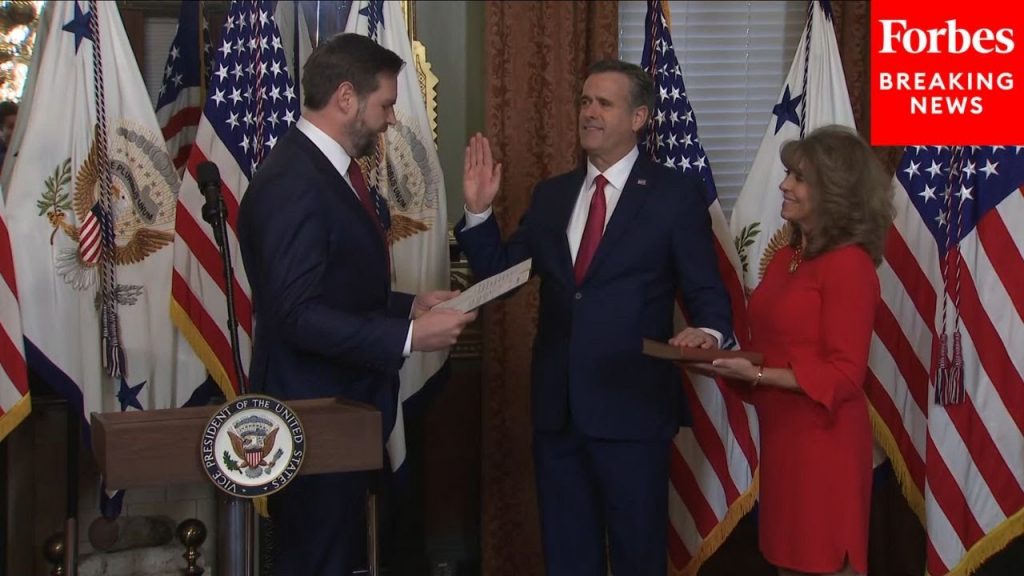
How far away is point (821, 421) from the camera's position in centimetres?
261

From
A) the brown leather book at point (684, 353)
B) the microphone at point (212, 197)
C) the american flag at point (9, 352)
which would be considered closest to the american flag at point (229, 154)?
the american flag at point (9, 352)

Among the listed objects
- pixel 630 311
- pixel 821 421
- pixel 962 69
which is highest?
pixel 962 69

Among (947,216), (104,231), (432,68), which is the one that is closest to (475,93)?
(432,68)

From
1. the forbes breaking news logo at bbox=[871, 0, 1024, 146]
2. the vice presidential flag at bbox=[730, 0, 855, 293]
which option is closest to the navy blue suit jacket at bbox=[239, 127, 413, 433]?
the vice presidential flag at bbox=[730, 0, 855, 293]

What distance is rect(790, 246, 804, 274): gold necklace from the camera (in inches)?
107

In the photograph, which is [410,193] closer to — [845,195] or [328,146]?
[328,146]

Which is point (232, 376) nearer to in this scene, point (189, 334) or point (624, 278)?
point (189, 334)

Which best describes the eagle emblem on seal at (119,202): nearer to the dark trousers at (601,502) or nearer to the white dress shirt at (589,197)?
the white dress shirt at (589,197)

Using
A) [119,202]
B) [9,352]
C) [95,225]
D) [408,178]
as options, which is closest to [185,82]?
[119,202]

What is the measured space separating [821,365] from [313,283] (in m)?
1.15

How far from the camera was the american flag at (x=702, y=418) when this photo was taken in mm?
3623

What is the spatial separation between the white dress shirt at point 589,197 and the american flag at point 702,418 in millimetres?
574

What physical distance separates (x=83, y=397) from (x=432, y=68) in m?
1.58

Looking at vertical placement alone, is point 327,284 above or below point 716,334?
above
